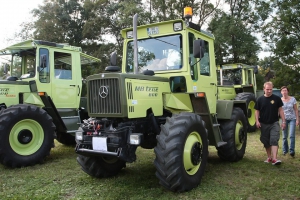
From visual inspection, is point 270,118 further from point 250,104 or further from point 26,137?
point 250,104

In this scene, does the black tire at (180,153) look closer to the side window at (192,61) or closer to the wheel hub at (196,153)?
the wheel hub at (196,153)

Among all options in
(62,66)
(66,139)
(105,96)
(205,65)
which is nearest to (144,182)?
(105,96)

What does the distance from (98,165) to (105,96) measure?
129cm

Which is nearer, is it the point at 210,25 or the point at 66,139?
the point at 66,139

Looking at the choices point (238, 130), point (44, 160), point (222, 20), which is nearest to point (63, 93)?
point (44, 160)

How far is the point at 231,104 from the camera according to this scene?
19.3 feet

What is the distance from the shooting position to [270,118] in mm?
5691

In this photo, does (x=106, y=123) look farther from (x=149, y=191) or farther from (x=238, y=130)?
(x=238, y=130)

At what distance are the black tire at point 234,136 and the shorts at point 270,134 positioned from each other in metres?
0.43

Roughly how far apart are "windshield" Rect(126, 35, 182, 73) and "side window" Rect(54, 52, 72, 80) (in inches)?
110

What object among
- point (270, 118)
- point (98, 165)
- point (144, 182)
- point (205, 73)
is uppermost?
point (205, 73)

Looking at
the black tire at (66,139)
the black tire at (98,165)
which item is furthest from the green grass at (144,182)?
the black tire at (66,139)

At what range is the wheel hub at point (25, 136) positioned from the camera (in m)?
5.88

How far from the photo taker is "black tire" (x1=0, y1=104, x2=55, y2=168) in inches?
219
